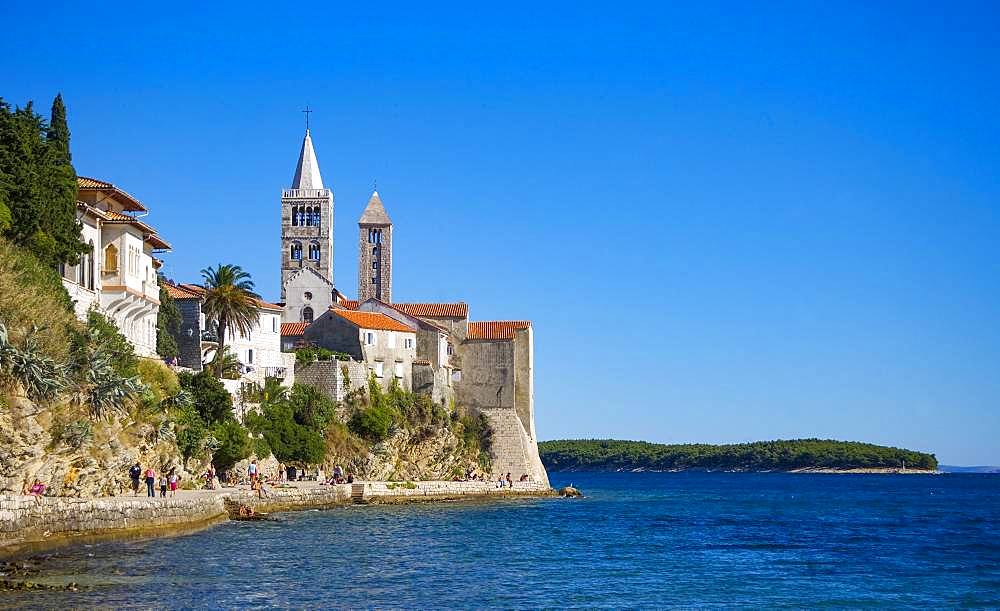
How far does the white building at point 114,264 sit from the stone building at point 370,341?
21562mm

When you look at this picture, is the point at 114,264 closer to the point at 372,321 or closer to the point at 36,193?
the point at 36,193

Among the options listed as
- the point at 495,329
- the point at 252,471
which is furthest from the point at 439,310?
the point at 252,471

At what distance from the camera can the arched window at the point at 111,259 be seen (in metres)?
48.0

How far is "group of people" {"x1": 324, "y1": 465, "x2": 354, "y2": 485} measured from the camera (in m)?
61.8

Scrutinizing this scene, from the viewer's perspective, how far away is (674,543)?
4659cm

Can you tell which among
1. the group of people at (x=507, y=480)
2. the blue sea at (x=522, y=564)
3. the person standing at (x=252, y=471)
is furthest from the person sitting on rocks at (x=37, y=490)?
the group of people at (x=507, y=480)

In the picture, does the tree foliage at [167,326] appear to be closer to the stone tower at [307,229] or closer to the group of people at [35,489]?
the group of people at [35,489]

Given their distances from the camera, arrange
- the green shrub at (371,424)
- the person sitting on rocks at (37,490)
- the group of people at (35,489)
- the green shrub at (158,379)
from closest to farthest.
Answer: the person sitting on rocks at (37,490) → the group of people at (35,489) → the green shrub at (158,379) → the green shrub at (371,424)

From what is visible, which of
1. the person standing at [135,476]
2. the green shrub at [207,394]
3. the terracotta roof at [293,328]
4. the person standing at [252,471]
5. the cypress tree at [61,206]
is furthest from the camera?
the terracotta roof at [293,328]

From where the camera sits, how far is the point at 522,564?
37.0 m

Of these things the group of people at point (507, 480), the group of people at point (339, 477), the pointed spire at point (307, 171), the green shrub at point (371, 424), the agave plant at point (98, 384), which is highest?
the pointed spire at point (307, 171)

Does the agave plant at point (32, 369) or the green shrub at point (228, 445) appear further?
the green shrub at point (228, 445)

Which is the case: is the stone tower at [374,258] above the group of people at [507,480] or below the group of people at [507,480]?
above

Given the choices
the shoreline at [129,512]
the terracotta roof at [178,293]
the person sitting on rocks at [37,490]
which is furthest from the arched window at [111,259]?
the person sitting on rocks at [37,490]
